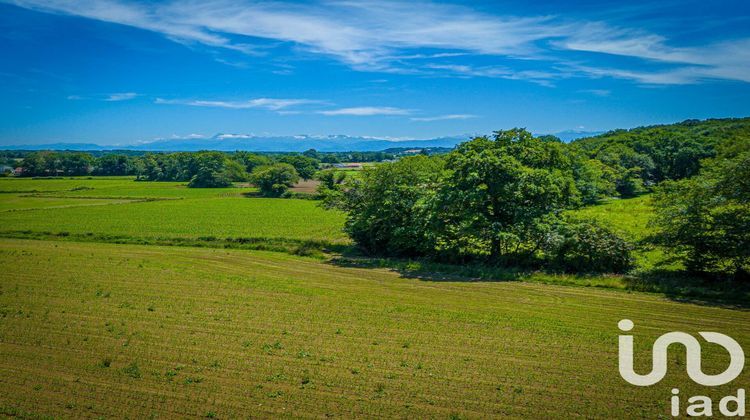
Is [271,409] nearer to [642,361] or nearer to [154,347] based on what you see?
[154,347]

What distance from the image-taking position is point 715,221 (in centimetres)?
2762

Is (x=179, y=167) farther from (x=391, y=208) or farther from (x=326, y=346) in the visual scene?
(x=326, y=346)

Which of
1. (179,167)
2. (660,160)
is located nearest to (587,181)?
(660,160)

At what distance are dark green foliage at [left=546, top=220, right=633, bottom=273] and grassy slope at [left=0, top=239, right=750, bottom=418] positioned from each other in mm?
4168

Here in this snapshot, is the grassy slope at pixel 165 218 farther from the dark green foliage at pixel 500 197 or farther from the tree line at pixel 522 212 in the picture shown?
the dark green foliage at pixel 500 197

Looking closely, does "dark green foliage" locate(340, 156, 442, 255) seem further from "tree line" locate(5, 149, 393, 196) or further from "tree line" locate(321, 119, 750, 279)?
"tree line" locate(5, 149, 393, 196)

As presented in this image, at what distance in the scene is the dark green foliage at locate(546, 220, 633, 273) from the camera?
1216 inches

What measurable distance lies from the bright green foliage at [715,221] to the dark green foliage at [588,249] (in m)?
2.45

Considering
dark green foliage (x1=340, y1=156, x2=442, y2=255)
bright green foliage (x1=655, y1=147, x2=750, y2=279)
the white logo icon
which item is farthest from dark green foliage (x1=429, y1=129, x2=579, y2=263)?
the white logo icon

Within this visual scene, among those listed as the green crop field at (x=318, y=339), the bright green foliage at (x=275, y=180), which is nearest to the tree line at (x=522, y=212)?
the green crop field at (x=318, y=339)

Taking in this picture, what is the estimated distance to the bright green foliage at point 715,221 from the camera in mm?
27188

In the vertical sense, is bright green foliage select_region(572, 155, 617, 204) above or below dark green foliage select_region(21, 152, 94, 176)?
below

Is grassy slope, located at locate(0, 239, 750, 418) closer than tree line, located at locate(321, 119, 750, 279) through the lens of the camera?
Yes

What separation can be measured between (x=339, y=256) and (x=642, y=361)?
2735cm
